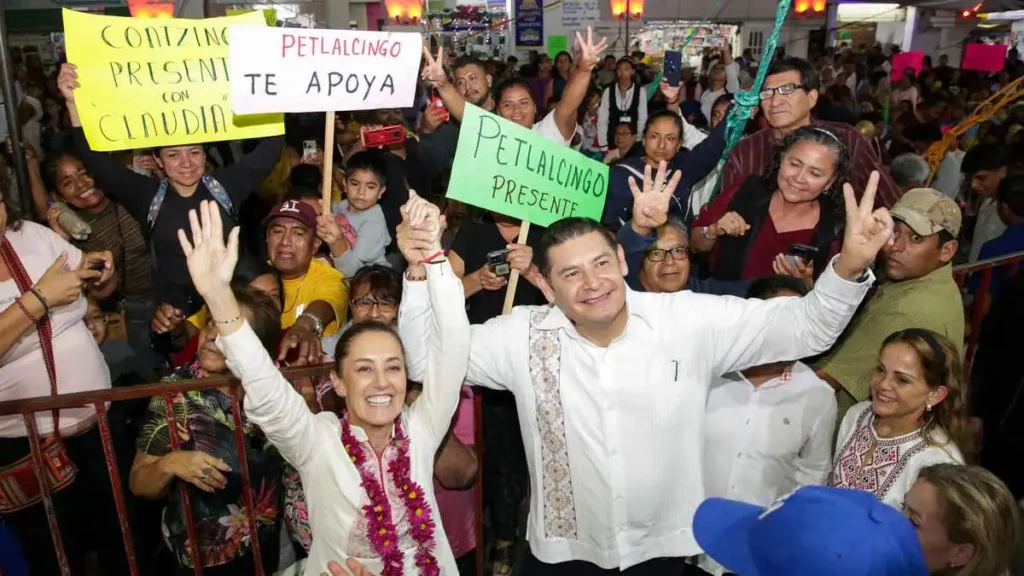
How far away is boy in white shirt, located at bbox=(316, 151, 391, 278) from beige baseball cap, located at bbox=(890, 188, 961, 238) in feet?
8.77

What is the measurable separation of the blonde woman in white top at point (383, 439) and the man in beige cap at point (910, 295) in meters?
1.69

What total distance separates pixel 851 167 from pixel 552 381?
2345mm

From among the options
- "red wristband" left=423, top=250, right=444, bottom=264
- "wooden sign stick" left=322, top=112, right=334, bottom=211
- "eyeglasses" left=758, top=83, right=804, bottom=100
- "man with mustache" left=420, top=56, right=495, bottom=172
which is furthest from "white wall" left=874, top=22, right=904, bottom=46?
"red wristband" left=423, top=250, right=444, bottom=264

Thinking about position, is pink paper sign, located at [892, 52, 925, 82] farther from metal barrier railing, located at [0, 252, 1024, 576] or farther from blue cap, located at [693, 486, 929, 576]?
blue cap, located at [693, 486, 929, 576]

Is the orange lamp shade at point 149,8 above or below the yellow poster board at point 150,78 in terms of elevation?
above

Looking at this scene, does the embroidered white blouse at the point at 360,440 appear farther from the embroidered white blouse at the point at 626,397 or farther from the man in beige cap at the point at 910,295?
the man in beige cap at the point at 910,295

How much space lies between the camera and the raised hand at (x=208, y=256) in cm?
209

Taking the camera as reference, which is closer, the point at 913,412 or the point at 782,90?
the point at 913,412

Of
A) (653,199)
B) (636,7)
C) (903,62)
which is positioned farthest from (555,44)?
(653,199)

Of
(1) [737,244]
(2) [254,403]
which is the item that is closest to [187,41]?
(2) [254,403]

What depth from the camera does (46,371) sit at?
3.03 meters

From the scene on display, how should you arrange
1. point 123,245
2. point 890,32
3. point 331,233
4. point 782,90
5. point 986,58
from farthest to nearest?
point 890,32 → point 986,58 → point 123,245 → point 782,90 → point 331,233

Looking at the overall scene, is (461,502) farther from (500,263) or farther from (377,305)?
(500,263)

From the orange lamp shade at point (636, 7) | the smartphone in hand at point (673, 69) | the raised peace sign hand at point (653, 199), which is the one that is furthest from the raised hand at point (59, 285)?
the orange lamp shade at point (636, 7)
